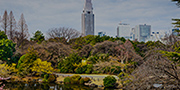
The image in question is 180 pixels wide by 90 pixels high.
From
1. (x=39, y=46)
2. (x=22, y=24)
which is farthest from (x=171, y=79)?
(x=22, y=24)

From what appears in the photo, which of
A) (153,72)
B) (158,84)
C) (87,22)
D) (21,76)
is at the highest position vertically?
(87,22)

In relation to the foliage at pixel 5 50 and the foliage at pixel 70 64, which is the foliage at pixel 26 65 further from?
the foliage at pixel 70 64

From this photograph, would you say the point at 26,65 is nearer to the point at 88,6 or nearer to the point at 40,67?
the point at 40,67

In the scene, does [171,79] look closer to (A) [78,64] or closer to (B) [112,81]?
(B) [112,81]

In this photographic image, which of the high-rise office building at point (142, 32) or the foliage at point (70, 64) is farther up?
the high-rise office building at point (142, 32)

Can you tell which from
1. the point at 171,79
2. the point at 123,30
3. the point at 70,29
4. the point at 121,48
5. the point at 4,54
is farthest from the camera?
the point at 123,30

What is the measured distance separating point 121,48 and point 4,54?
13.5 metres

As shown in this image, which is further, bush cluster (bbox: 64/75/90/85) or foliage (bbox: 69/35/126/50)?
foliage (bbox: 69/35/126/50)

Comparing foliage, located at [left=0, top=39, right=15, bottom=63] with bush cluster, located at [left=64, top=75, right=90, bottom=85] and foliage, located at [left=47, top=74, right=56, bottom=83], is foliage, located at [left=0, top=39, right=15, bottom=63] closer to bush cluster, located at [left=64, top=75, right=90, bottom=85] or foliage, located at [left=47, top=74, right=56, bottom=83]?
foliage, located at [left=47, top=74, right=56, bottom=83]

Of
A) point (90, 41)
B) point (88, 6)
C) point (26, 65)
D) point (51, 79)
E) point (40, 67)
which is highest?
point (88, 6)

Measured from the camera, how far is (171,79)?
24.1 ft

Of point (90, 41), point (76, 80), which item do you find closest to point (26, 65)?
point (76, 80)

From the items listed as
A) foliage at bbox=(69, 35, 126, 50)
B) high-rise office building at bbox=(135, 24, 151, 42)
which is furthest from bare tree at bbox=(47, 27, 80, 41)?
high-rise office building at bbox=(135, 24, 151, 42)

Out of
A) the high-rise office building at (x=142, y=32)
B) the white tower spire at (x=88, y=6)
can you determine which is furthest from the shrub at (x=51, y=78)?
the white tower spire at (x=88, y=6)
